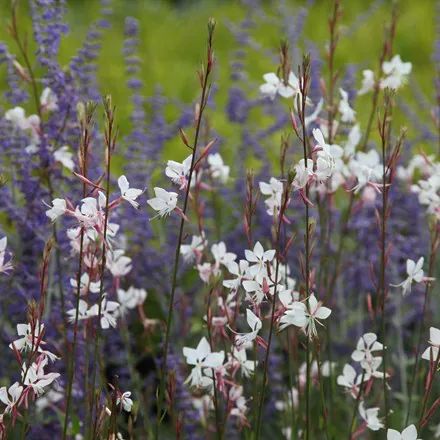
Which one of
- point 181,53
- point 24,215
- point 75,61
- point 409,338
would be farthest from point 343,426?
point 181,53

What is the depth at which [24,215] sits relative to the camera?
2.55 m

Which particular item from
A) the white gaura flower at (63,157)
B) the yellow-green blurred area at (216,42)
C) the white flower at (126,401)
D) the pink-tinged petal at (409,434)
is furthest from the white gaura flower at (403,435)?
the yellow-green blurred area at (216,42)

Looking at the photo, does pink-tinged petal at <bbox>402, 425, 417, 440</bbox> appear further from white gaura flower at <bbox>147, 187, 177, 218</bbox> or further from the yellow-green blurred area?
the yellow-green blurred area

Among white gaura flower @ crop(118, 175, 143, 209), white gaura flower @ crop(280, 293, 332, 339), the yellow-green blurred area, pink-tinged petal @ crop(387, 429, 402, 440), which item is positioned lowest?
pink-tinged petal @ crop(387, 429, 402, 440)

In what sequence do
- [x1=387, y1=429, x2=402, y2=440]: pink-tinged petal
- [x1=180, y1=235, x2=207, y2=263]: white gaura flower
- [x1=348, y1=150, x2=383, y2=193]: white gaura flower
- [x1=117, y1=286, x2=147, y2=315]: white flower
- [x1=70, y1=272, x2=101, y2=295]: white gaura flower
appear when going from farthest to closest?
[x1=117, y1=286, x2=147, y2=315]: white flower
[x1=180, y1=235, x2=207, y2=263]: white gaura flower
[x1=348, y1=150, x2=383, y2=193]: white gaura flower
[x1=70, y1=272, x2=101, y2=295]: white gaura flower
[x1=387, y1=429, x2=402, y2=440]: pink-tinged petal

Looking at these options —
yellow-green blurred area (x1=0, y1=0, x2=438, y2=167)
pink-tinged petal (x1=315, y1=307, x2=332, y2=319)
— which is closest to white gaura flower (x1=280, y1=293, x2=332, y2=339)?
pink-tinged petal (x1=315, y1=307, x2=332, y2=319)

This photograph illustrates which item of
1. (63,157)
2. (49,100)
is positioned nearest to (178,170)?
(63,157)

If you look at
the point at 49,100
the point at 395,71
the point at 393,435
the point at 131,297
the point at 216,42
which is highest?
the point at 216,42

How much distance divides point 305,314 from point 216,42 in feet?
19.2

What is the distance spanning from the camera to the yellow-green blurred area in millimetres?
5941

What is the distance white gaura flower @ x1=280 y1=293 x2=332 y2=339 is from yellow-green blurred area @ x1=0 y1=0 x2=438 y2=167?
3.43 meters

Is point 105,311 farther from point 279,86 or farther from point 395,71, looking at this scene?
point 395,71

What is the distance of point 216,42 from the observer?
729 cm

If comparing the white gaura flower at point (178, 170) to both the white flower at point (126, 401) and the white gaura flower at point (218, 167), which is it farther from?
the white gaura flower at point (218, 167)
